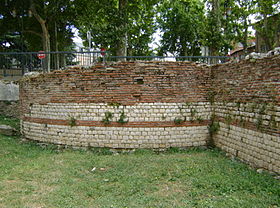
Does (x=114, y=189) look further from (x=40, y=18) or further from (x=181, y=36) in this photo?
(x=181, y=36)

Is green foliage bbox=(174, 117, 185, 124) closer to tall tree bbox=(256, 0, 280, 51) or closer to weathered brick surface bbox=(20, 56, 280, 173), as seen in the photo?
weathered brick surface bbox=(20, 56, 280, 173)

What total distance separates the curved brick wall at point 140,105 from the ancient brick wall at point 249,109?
684 mm

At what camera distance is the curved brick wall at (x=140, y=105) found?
7.81 meters

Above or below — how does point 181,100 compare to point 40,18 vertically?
below

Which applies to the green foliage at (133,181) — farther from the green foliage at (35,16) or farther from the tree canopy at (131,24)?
the green foliage at (35,16)

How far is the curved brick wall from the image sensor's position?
7812 mm

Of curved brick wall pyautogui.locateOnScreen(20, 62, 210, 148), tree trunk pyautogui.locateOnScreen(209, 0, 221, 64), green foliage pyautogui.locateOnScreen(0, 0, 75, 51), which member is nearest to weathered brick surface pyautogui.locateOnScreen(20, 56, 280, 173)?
curved brick wall pyautogui.locateOnScreen(20, 62, 210, 148)

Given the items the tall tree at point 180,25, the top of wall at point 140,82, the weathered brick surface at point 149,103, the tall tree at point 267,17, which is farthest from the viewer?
the tall tree at point 180,25

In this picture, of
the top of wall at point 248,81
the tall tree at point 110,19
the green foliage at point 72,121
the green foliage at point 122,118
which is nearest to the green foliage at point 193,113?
the top of wall at point 248,81

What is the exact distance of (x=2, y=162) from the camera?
265 inches

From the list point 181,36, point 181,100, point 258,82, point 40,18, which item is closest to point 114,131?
point 181,100

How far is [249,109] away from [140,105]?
133 inches

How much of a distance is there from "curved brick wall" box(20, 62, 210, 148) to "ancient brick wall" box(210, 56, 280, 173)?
2.24ft

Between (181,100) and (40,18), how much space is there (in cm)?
1140
